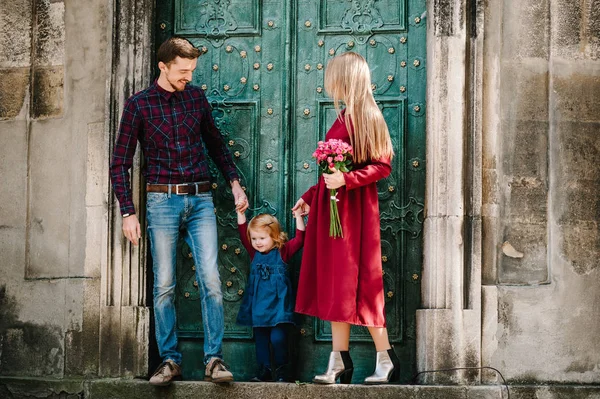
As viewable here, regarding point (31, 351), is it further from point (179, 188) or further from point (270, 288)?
point (270, 288)

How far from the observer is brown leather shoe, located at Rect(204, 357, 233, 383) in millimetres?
7395

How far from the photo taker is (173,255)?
25.3 ft

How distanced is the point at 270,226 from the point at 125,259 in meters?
1.04

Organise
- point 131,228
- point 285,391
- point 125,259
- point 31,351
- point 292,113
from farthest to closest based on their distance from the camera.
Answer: point 292,113 → point 31,351 → point 125,259 → point 131,228 → point 285,391

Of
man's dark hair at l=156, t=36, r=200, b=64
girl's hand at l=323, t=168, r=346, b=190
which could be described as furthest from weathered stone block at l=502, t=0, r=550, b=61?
man's dark hair at l=156, t=36, r=200, b=64

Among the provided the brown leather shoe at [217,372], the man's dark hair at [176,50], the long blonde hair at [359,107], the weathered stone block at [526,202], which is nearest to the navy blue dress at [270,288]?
the brown leather shoe at [217,372]

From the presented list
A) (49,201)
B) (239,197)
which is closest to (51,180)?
(49,201)

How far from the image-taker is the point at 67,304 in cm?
816

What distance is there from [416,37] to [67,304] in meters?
3.06

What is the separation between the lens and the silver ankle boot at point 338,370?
24.2 feet

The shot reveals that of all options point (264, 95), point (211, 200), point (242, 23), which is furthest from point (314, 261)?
point (242, 23)

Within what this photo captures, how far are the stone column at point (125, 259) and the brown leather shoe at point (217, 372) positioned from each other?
614mm

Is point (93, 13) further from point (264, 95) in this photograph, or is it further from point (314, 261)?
point (314, 261)

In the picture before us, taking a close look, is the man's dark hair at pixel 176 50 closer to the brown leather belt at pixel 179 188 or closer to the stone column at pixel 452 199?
the brown leather belt at pixel 179 188
